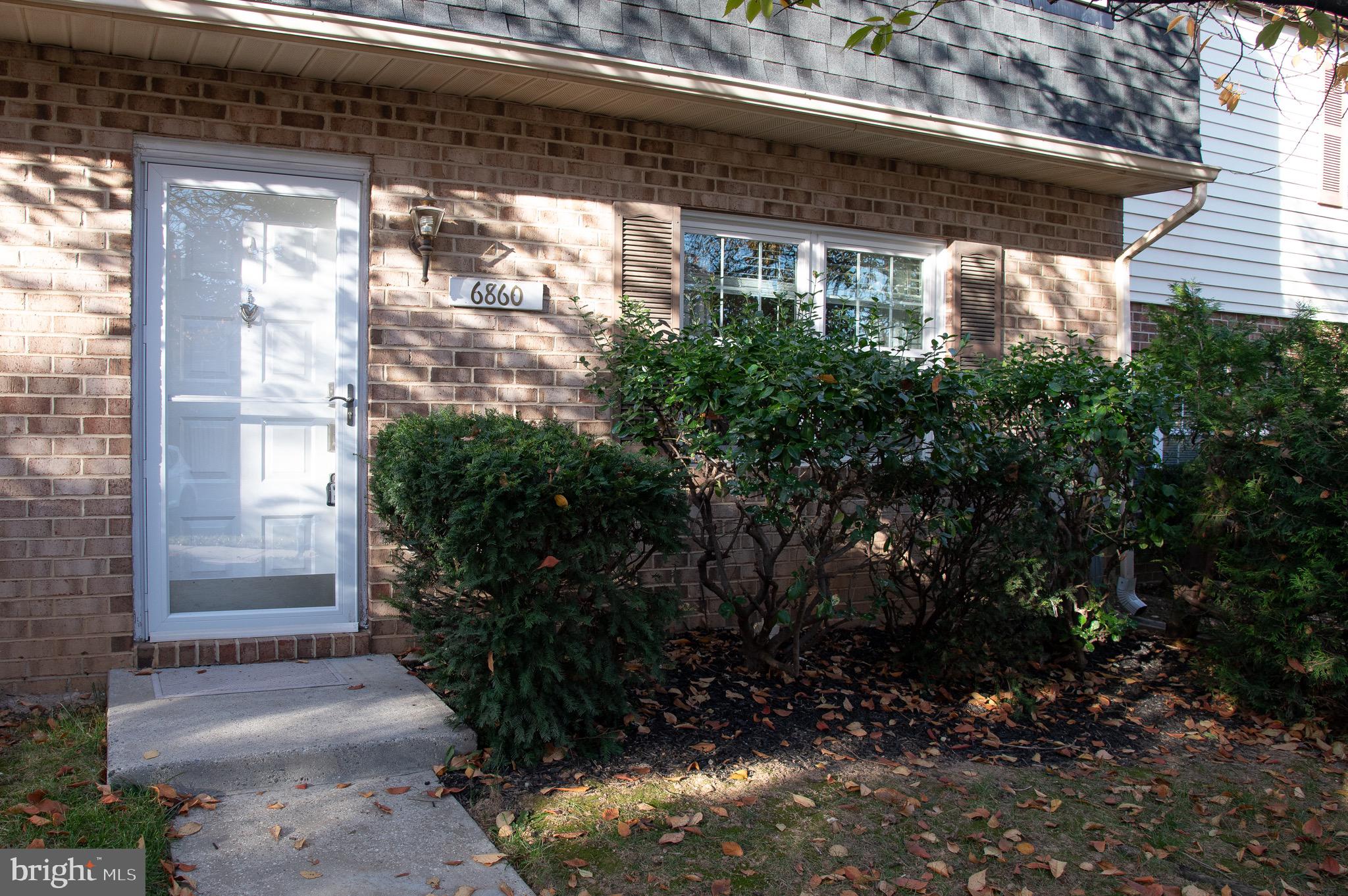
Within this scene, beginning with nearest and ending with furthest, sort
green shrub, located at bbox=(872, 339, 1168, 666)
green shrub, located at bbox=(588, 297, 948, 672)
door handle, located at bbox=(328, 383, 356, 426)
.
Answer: green shrub, located at bbox=(588, 297, 948, 672), green shrub, located at bbox=(872, 339, 1168, 666), door handle, located at bbox=(328, 383, 356, 426)

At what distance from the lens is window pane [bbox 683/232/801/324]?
6.17 meters

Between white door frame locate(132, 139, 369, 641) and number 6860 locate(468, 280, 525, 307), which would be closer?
white door frame locate(132, 139, 369, 641)

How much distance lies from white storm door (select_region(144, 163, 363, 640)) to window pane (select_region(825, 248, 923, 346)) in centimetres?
308

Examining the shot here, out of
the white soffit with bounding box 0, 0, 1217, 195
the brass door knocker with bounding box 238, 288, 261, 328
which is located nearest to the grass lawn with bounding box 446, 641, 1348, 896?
the brass door knocker with bounding box 238, 288, 261, 328

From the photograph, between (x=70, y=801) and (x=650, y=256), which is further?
(x=650, y=256)

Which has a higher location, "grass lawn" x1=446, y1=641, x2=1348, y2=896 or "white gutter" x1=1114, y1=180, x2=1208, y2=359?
"white gutter" x1=1114, y1=180, x2=1208, y2=359

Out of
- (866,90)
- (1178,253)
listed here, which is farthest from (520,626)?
(1178,253)

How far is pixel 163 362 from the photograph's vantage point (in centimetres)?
493

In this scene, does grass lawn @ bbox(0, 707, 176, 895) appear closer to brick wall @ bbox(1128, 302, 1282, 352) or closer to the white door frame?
the white door frame

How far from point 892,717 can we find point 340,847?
267 centimetres

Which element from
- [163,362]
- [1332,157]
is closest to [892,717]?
[163,362]

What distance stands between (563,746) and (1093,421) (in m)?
3.09

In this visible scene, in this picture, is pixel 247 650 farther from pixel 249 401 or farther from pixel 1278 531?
pixel 1278 531

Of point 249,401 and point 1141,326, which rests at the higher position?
point 1141,326
